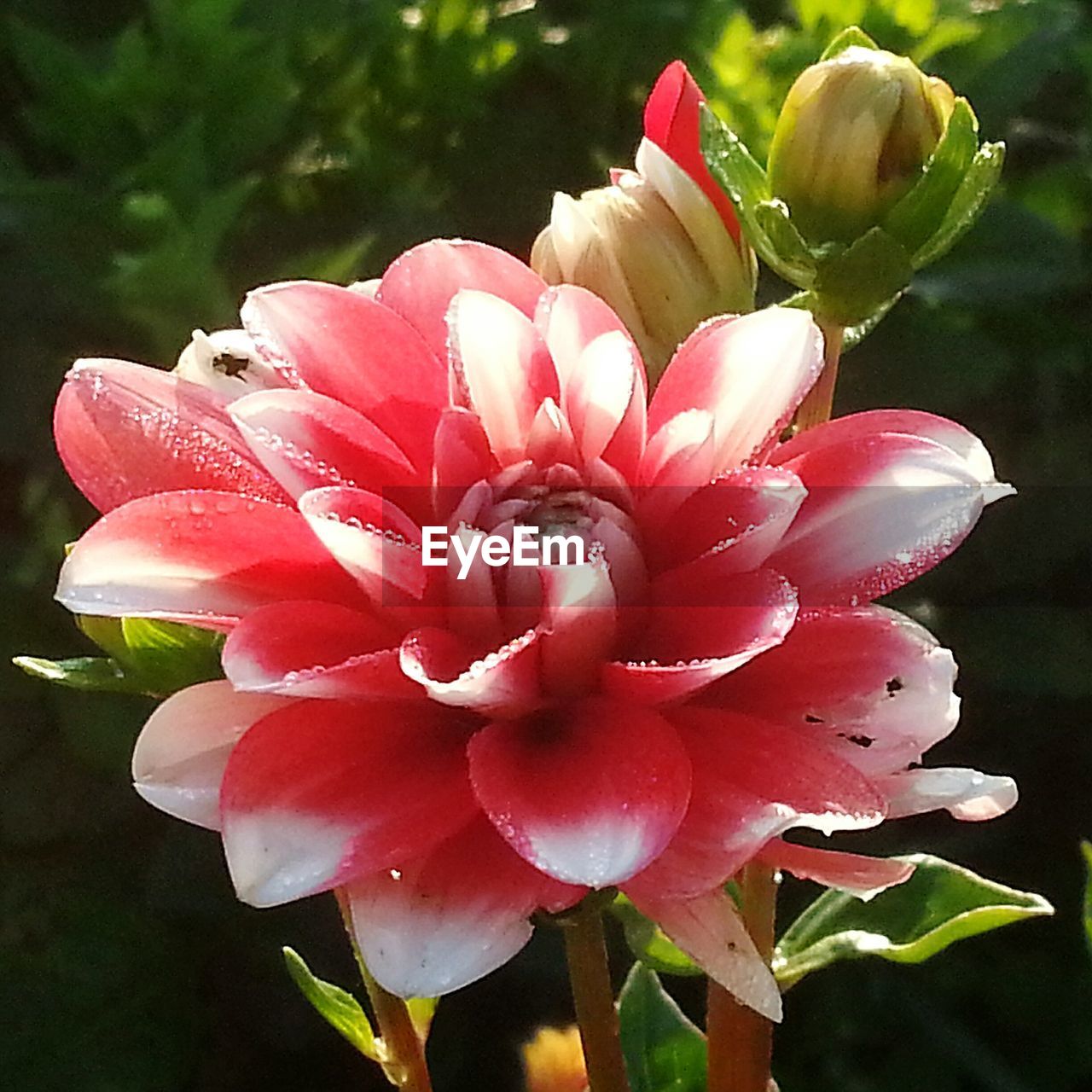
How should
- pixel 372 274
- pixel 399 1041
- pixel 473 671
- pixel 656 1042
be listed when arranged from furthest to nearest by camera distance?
pixel 372 274
pixel 656 1042
pixel 399 1041
pixel 473 671

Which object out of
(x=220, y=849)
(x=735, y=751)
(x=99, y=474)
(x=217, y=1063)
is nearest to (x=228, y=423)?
(x=99, y=474)

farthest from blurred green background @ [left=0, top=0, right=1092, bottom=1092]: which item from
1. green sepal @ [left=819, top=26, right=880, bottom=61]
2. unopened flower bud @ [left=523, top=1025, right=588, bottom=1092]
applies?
green sepal @ [left=819, top=26, right=880, bottom=61]

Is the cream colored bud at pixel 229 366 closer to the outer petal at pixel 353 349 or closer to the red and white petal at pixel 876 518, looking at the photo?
the outer petal at pixel 353 349

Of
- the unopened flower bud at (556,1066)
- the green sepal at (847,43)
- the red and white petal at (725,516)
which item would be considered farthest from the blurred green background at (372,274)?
the red and white petal at (725,516)

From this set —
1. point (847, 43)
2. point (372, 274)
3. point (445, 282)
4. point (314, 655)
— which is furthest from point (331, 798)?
point (372, 274)

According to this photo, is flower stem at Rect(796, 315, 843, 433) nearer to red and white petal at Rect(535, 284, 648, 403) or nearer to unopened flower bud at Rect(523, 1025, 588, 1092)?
red and white petal at Rect(535, 284, 648, 403)

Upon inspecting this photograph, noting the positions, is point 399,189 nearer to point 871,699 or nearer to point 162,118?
point 162,118

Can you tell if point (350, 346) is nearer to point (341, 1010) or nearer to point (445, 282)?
point (445, 282)
